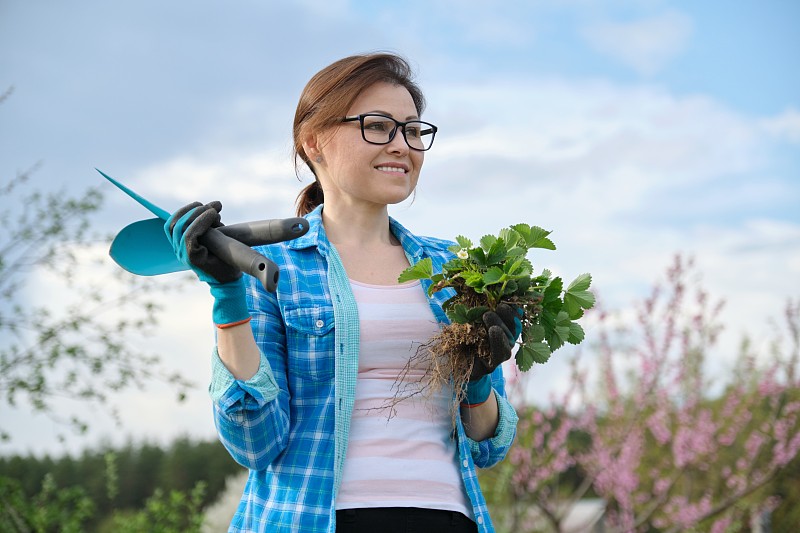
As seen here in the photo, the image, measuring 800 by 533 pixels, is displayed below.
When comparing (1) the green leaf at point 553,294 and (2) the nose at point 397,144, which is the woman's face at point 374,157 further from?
(1) the green leaf at point 553,294

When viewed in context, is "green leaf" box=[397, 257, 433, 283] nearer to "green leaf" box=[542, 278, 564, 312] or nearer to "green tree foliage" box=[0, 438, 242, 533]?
"green leaf" box=[542, 278, 564, 312]

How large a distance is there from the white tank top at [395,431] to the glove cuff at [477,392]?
7 centimetres

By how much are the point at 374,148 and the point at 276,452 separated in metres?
0.79

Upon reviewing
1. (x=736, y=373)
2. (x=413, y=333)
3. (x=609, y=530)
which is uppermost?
(x=413, y=333)

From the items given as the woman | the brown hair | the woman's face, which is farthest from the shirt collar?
the brown hair

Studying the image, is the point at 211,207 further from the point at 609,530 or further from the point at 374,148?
the point at 609,530

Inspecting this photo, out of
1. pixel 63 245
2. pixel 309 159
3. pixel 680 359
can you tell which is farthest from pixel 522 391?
pixel 309 159

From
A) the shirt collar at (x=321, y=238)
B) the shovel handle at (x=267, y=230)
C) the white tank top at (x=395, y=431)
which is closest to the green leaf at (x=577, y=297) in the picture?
the white tank top at (x=395, y=431)

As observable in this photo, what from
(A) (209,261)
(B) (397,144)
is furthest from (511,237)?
(A) (209,261)

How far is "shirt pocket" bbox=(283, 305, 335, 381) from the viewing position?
199 cm

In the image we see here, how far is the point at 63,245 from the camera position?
561 centimetres

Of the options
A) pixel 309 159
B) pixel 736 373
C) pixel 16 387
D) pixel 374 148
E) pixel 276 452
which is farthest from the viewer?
pixel 736 373

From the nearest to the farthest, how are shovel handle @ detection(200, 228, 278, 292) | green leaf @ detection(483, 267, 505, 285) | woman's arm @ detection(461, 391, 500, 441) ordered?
1. shovel handle @ detection(200, 228, 278, 292)
2. green leaf @ detection(483, 267, 505, 285)
3. woman's arm @ detection(461, 391, 500, 441)

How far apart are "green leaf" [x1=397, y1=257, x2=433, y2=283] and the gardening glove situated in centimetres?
39
